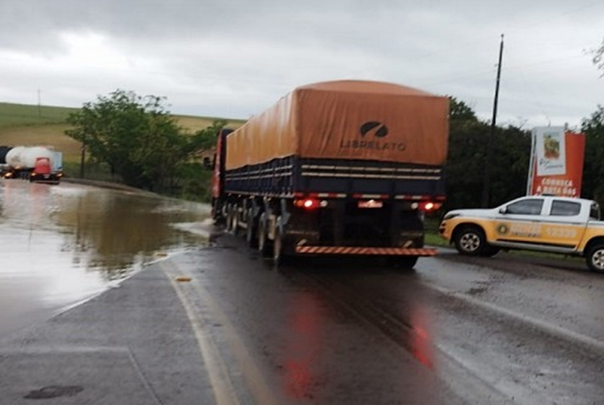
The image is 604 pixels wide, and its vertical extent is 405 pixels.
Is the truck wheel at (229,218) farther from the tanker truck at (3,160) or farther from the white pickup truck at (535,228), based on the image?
the tanker truck at (3,160)

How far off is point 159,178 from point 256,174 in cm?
6153

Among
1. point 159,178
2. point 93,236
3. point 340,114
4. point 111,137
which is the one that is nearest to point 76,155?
point 111,137

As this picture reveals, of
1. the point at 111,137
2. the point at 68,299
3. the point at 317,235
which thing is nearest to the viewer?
the point at 68,299

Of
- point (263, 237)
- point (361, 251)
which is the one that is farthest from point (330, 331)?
point (263, 237)

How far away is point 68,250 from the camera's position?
1797 cm

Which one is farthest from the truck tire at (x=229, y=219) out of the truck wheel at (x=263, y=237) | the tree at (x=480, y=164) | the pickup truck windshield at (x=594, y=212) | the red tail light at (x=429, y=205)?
the tree at (x=480, y=164)

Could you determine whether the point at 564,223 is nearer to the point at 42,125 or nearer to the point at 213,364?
the point at 213,364

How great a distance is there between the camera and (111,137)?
85688 mm

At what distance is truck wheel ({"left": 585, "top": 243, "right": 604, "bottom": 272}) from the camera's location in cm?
1855

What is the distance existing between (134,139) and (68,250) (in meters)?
68.2

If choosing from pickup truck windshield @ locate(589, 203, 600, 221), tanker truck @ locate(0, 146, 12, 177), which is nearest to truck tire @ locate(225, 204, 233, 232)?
pickup truck windshield @ locate(589, 203, 600, 221)

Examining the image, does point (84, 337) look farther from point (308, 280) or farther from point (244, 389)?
point (308, 280)

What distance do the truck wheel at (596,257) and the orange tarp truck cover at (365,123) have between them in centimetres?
537

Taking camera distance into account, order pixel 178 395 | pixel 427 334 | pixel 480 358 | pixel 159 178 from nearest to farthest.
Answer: pixel 178 395, pixel 480 358, pixel 427 334, pixel 159 178
